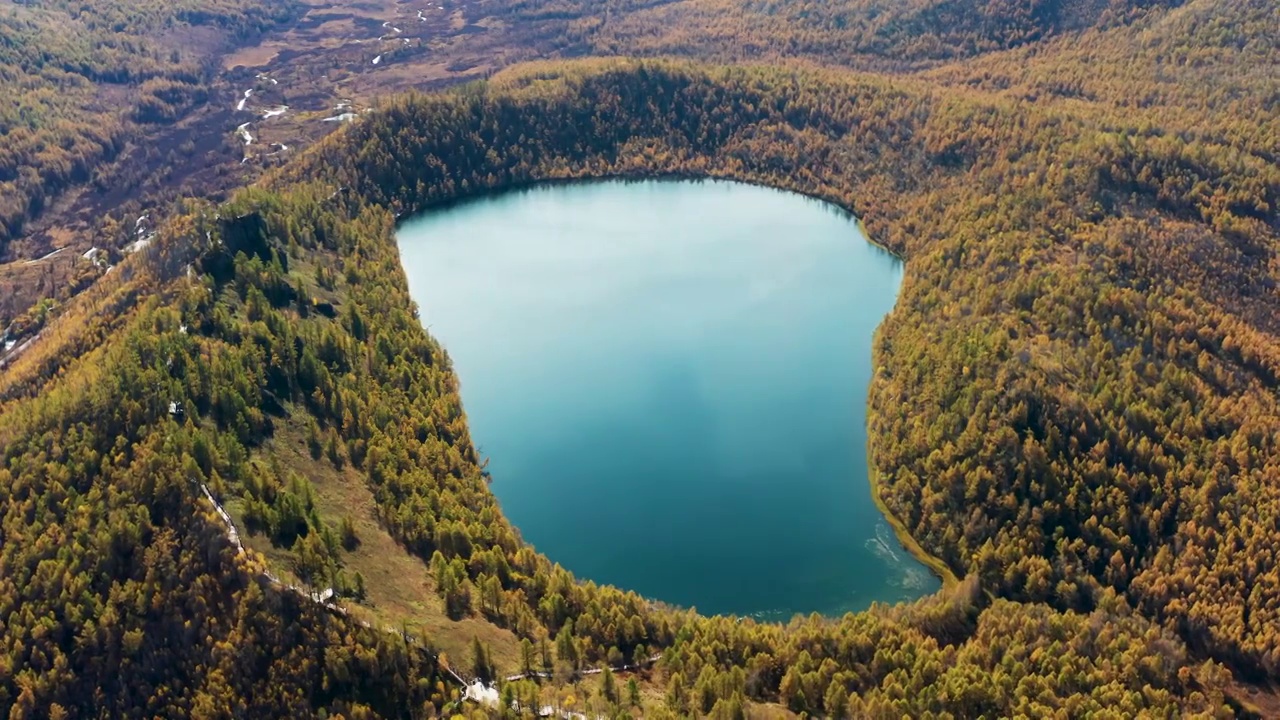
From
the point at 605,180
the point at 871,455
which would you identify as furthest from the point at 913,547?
the point at 605,180

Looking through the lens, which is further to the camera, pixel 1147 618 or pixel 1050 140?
pixel 1050 140

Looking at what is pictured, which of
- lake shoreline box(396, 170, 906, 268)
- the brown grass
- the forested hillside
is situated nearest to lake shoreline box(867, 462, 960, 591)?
the brown grass

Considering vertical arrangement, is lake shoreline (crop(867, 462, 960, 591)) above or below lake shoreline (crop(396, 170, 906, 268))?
below

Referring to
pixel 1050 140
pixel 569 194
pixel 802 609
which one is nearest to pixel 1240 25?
pixel 1050 140

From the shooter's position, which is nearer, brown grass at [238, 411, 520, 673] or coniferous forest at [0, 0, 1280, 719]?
coniferous forest at [0, 0, 1280, 719]

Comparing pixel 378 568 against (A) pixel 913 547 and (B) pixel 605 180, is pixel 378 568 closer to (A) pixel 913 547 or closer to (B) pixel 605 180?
(A) pixel 913 547

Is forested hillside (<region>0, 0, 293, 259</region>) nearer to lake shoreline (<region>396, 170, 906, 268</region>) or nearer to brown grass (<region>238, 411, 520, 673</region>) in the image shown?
lake shoreline (<region>396, 170, 906, 268</region>)

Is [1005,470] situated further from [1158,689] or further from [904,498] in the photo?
[1158,689]

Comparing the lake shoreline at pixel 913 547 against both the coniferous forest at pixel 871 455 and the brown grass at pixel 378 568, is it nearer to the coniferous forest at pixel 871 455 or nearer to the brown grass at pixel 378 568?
the coniferous forest at pixel 871 455
